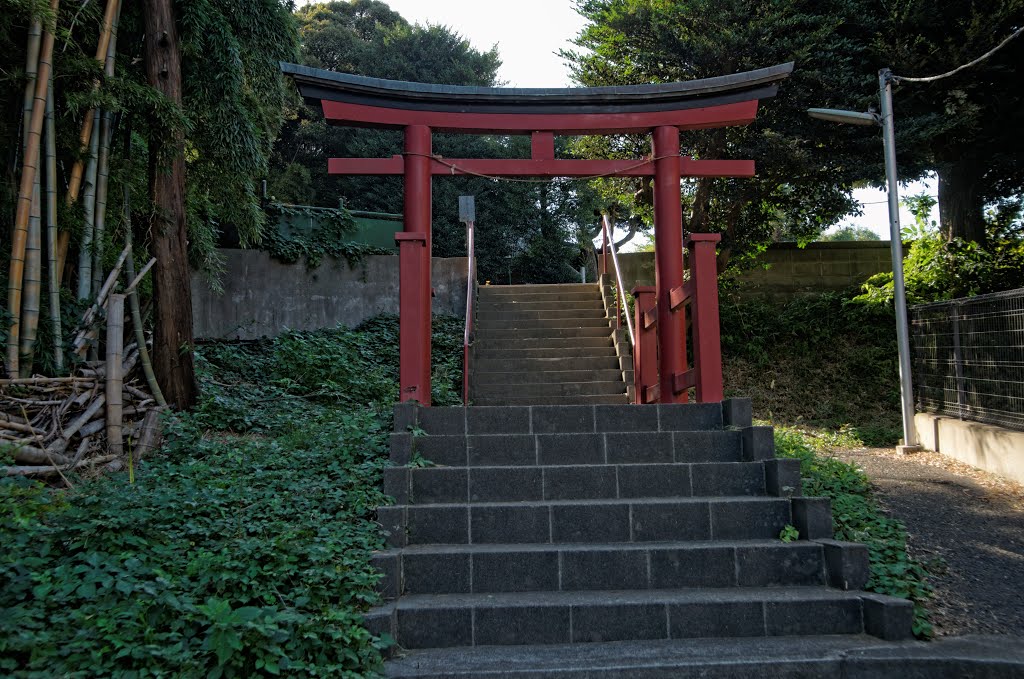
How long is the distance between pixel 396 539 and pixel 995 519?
3.98 meters

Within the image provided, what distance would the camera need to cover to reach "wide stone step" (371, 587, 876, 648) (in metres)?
3.42

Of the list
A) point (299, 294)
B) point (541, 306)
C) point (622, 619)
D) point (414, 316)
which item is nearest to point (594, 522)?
point (622, 619)

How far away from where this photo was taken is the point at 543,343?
9.14 m

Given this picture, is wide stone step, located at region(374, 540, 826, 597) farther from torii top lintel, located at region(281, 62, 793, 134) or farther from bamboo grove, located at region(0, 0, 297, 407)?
torii top lintel, located at region(281, 62, 793, 134)

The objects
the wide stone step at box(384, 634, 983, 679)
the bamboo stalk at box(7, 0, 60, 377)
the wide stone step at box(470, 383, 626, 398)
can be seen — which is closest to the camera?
the wide stone step at box(384, 634, 983, 679)

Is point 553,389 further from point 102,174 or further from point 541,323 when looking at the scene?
point 102,174

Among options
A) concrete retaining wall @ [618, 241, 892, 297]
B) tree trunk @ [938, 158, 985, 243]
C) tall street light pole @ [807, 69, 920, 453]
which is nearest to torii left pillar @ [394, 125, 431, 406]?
tall street light pole @ [807, 69, 920, 453]

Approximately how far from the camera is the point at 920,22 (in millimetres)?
10156

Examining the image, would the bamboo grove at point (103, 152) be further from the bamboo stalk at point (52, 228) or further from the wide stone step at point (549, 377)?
the wide stone step at point (549, 377)

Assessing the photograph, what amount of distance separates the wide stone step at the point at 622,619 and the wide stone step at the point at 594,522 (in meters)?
0.54

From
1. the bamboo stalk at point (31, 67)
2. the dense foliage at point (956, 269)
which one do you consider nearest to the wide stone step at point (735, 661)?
the bamboo stalk at point (31, 67)

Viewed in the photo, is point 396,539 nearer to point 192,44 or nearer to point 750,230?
point 192,44

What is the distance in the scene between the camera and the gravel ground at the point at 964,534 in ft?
11.6

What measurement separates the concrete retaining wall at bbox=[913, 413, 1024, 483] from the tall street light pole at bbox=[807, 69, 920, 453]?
0.16m
